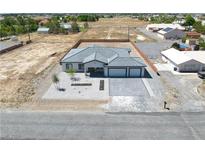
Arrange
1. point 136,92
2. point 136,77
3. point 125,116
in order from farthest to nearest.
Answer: point 136,77
point 136,92
point 125,116

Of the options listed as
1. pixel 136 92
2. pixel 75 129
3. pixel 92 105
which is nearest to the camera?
pixel 75 129

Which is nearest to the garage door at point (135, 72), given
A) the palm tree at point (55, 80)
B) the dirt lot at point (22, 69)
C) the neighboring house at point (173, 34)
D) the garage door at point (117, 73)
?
the garage door at point (117, 73)

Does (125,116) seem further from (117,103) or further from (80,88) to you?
(80,88)

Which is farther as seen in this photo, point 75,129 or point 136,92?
point 136,92

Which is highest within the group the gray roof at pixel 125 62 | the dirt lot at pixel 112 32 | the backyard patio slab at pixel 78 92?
the dirt lot at pixel 112 32

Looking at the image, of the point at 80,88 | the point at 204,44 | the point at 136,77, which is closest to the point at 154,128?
the point at 80,88

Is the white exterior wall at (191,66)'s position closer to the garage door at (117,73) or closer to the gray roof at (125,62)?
the gray roof at (125,62)

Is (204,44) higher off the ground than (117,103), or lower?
Result: higher
